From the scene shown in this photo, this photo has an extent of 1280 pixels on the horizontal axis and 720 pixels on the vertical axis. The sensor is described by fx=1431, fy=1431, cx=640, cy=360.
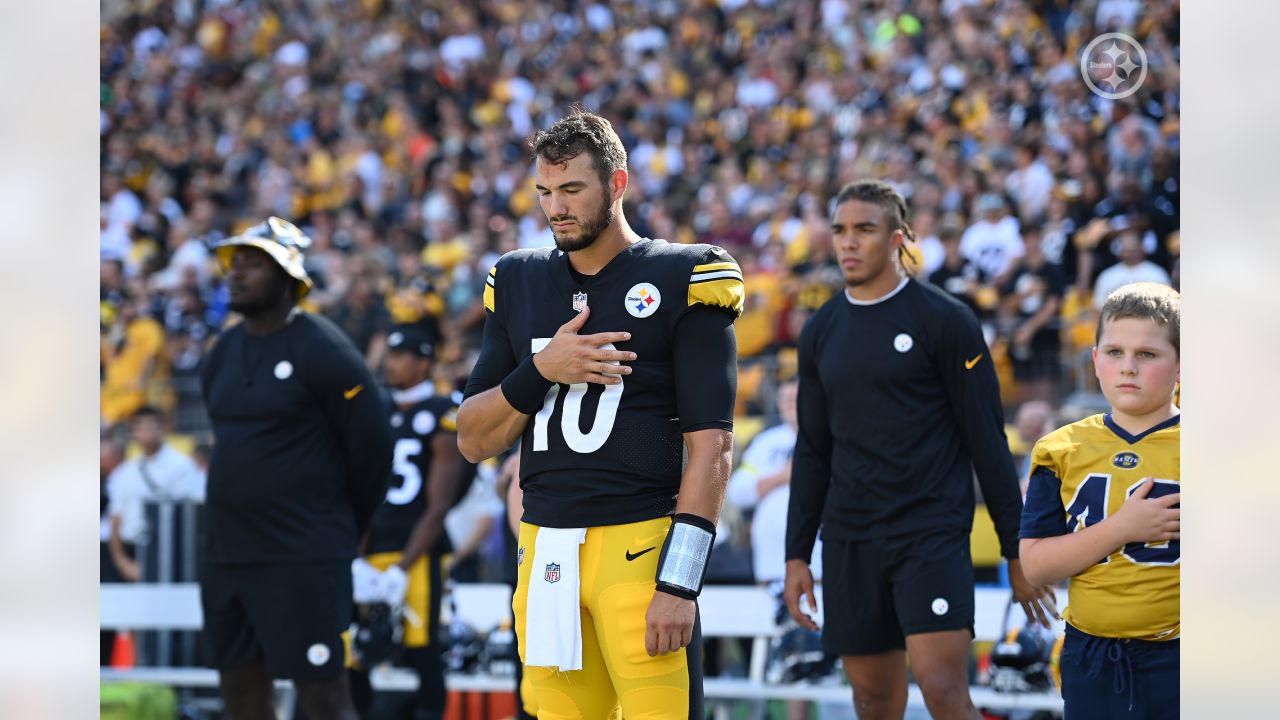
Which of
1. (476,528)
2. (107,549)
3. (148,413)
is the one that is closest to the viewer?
(476,528)

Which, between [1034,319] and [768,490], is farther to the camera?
[1034,319]

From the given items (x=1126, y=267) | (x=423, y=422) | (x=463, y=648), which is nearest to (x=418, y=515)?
(x=423, y=422)

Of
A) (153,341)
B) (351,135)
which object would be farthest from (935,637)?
(351,135)

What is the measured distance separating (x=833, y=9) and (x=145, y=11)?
10.3 metres

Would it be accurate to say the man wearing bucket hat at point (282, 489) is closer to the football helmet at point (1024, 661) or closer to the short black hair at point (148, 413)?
the football helmet at point (1024, 661)

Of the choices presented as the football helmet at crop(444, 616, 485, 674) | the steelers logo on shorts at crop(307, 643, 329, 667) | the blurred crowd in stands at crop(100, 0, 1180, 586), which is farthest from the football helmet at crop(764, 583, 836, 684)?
the steelers logo on shorts at crop(307, 643, 329, 667)

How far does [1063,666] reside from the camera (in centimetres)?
391

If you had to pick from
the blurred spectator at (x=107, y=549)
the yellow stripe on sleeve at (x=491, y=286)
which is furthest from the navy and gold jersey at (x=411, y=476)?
the yellow stripe on sleeve at (x=491, y=286)

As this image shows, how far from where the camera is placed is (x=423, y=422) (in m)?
7.37

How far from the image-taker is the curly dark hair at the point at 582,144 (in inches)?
143

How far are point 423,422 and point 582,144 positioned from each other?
3958mm

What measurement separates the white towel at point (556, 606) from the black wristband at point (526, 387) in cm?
33

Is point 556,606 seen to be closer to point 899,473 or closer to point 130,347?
point 899,473

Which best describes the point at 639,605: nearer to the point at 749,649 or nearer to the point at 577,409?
the point at 577,409
